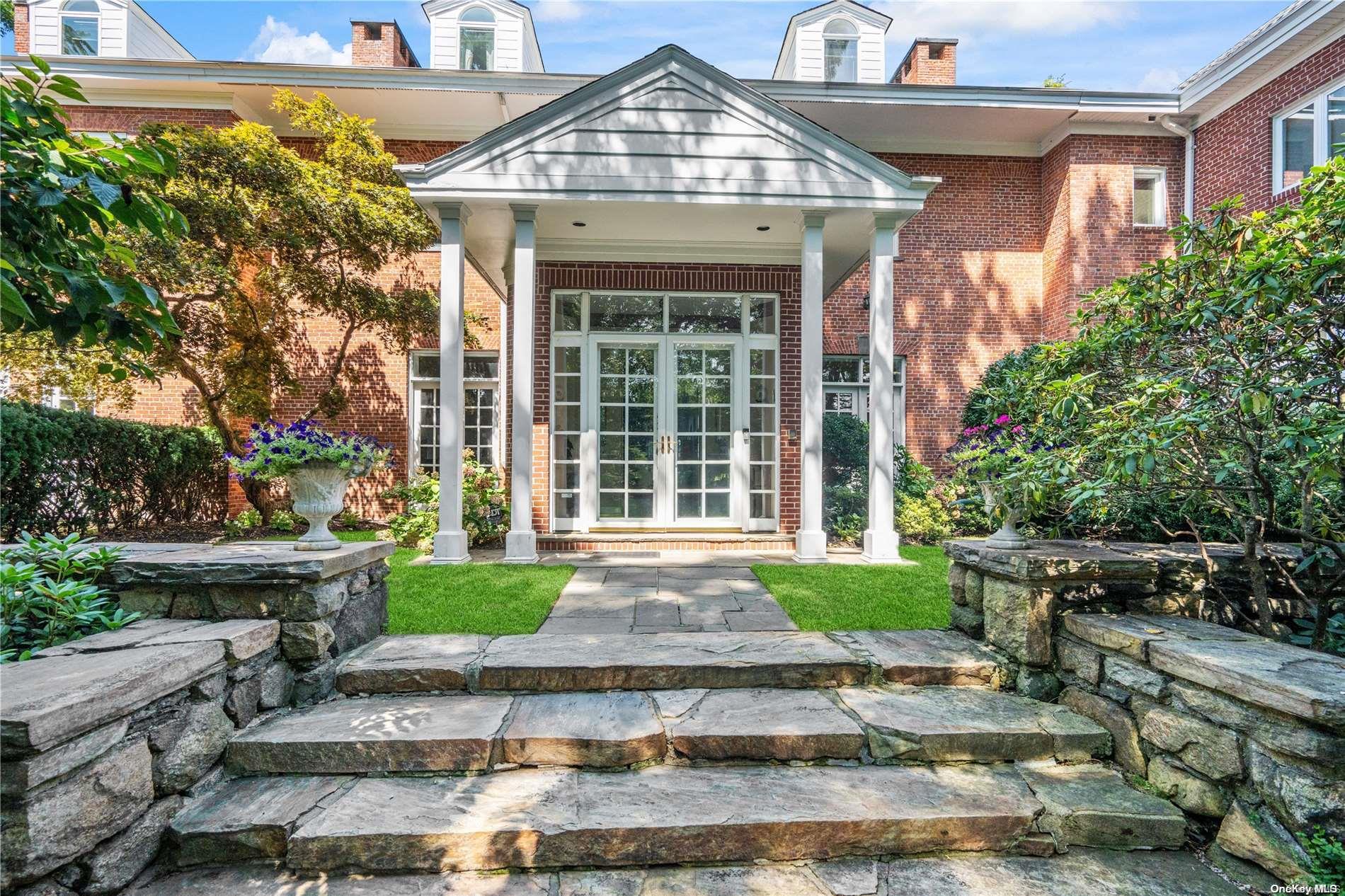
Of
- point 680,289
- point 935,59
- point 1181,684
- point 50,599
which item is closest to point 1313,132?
point 935,59

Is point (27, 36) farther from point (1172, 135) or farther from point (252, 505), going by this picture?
point (1172, 135)

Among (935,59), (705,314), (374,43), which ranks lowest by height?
(705,314)

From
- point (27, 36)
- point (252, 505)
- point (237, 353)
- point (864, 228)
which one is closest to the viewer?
point (864, 228)

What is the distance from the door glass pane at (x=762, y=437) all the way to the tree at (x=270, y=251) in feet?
13.9

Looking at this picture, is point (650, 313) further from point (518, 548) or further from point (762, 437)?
point (518, 548)

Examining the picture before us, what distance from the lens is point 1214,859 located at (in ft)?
6.23

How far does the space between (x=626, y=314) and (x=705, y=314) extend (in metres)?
0.84

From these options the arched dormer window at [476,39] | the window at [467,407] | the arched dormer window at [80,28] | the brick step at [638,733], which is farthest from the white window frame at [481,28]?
the brick step at [638,733]

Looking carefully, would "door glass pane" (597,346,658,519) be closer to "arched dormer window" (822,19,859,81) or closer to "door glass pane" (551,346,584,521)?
"door glass pane" (551,346,584,521)

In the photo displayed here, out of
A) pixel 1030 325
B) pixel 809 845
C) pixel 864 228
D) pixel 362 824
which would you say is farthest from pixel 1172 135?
pixel 362 824

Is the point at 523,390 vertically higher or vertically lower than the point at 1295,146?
lower

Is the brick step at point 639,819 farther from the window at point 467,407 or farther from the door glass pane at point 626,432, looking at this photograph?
the window at point 467,407

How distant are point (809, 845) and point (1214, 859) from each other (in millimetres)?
1175

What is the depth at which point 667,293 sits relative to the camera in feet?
22.5
